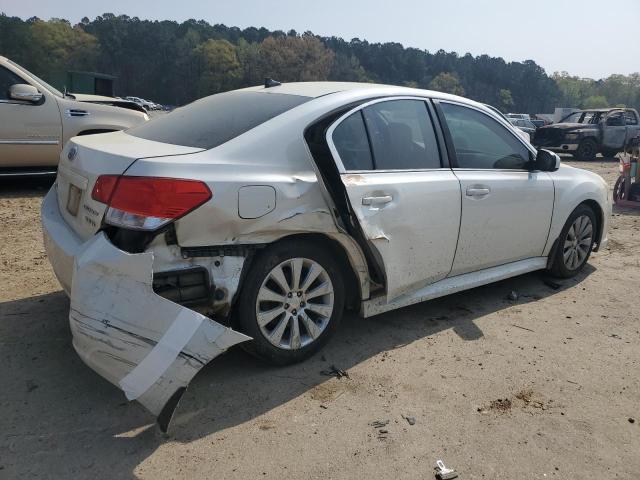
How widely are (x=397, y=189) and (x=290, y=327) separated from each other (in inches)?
42.5

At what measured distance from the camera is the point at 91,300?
262 centimetres

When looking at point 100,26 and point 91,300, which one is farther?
point 100,26

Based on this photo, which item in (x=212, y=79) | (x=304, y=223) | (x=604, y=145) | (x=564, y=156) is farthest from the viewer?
(x=212, y=79)

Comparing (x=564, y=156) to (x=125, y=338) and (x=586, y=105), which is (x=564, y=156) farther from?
(x=586, y=105)

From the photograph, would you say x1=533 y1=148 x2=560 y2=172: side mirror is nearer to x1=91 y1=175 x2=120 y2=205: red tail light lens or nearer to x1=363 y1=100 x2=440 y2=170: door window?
x1=363 y1=100 x2=440 y2=170: door window

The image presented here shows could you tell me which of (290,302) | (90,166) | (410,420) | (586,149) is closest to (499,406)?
(410,420)

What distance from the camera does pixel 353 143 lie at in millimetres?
3430

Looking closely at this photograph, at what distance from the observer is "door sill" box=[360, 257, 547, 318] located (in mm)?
3580

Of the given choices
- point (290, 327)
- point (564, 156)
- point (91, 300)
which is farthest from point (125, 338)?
point (564, 156)

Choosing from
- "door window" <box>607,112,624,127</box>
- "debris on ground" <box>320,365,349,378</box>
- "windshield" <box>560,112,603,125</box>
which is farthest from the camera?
"windshield" <box>560,112,603,125</box>

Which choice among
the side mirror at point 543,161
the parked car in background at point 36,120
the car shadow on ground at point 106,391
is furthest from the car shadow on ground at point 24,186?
the side mirror at point 543,161

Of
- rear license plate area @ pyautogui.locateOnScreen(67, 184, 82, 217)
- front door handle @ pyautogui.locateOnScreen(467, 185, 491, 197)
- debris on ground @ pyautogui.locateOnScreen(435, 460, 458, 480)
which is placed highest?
front door handle @ pyautogui.locateOnScreen(467, 185, 491, 197)

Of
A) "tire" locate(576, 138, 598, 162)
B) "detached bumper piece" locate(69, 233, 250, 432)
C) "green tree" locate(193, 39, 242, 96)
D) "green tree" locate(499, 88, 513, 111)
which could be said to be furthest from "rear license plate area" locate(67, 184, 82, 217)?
"green tree" locate(499, 88, 513, 111)

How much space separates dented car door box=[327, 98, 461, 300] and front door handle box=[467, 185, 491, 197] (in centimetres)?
13
